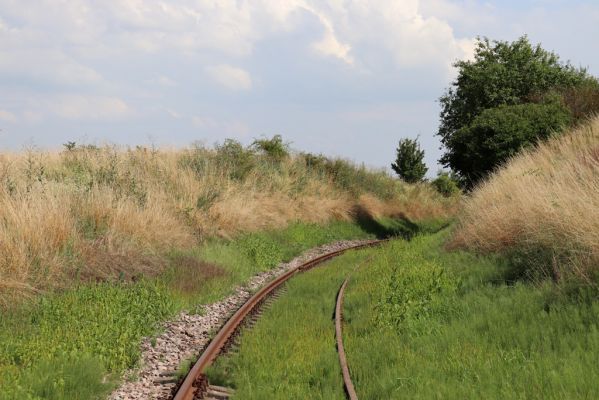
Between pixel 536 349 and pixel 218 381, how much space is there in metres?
3.64

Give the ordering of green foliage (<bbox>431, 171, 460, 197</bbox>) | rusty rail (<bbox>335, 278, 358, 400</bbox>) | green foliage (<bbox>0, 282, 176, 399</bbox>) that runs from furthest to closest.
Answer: green foliage (<bbox>431, 171, 460, 197</bbox>) → green foliage (<bbox>0, 282, 176, 399</bbox>) → rusty rail (<bbox>335, 278, 358, 400</bbox>)

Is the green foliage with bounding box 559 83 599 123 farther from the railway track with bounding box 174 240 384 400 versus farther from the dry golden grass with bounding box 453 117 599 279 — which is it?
the railway track with bounding box 174 240 384 400

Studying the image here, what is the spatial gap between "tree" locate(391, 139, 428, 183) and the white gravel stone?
1493 inches

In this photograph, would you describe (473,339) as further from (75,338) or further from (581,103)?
(581,103)

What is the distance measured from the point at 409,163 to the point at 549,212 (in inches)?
1603

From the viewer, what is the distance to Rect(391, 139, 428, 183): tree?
48.8 meters

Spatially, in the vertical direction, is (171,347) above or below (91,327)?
below

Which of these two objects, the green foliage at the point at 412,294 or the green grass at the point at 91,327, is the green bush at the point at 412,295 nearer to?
the green foliage at the point at 412,294

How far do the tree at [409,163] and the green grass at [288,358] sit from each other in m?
39.5

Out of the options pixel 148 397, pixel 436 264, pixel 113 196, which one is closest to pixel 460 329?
pixel 148 397

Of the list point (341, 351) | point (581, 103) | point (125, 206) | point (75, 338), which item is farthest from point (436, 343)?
point (581, 103)

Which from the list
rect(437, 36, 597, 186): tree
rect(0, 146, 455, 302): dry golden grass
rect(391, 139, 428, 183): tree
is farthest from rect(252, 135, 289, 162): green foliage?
rect(391, 139, 428, 183): tree

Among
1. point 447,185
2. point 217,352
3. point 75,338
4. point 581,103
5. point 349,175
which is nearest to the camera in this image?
point 75,338

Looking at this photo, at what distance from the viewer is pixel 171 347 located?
819 centimetres
